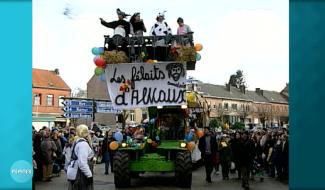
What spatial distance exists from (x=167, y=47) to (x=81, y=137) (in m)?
6.10

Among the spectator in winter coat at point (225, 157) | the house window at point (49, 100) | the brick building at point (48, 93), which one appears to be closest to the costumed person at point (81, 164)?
the spectator in winter coat at point (225, 157)

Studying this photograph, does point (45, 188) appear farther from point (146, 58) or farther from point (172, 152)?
point (146, 58)

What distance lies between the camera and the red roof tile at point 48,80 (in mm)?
62503

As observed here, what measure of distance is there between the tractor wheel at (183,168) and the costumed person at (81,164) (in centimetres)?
655

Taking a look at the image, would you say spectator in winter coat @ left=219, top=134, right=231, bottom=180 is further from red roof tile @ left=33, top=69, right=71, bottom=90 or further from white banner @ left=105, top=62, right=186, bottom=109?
red roof tile @ left=33, top=69, right=71, bottom=90

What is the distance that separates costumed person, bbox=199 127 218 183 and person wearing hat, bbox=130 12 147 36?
543cm

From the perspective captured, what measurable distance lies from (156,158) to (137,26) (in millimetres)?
4016

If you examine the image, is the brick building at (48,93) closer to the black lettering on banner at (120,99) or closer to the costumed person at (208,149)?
the costumed person at (208,149)

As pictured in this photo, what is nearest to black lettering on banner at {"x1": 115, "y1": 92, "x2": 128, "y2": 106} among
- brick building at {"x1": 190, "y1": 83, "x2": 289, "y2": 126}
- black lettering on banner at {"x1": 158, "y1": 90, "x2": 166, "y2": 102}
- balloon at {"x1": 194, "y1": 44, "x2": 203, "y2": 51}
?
black lettering on banner at {"x1": 158, "y1": 90, "x2": 166, "y2": 102}

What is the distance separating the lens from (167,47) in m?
14.4

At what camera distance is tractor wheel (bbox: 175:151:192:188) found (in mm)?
15266

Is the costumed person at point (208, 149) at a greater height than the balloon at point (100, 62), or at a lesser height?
lesser

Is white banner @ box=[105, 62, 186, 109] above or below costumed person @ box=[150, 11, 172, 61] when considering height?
below

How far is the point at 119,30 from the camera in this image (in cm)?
1455
